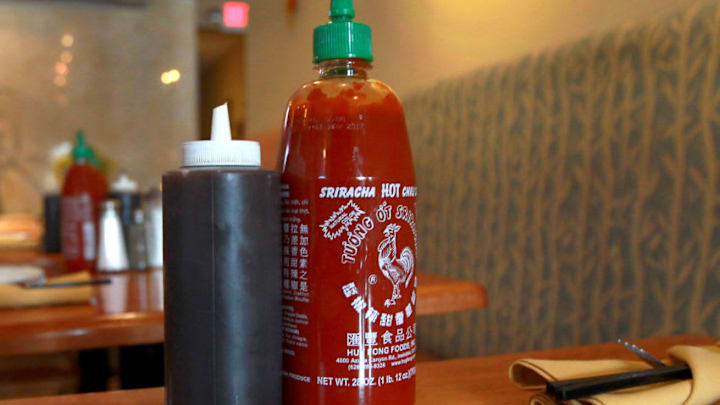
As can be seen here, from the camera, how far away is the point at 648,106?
1.21 meters

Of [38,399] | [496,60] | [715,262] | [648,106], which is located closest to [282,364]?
[38,399]

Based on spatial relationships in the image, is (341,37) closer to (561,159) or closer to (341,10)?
(341,10)

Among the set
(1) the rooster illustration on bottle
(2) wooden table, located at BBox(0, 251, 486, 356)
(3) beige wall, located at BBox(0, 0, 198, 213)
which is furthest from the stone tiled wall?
(3) beige wall, located at BBox(0, 0, 198, 213)

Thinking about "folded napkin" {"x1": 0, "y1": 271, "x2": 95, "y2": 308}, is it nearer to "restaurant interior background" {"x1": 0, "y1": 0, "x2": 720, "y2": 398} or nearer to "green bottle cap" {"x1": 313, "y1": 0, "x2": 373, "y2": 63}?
"restaurant interior background" {"x1": 0, "y1": 0, "x2": 720, "y2": 398}

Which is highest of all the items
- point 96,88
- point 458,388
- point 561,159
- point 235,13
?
point 235,13

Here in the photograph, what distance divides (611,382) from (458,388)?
0.12 meters

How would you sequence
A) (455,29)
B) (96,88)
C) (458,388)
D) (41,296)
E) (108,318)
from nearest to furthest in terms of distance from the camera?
(458,388), (108,318), (41,296), (455,29), (96,88)

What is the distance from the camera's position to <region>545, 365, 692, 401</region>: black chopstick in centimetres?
44

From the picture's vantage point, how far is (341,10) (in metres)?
0.44

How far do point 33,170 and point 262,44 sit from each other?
1954 millimetres

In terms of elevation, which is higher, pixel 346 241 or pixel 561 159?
pixel 561 159

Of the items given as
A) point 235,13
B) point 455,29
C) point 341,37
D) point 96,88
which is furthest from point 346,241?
point 235,13

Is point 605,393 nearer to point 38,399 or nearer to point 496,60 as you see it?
point 38,399

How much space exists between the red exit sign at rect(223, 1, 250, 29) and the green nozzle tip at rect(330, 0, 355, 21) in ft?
16.9
